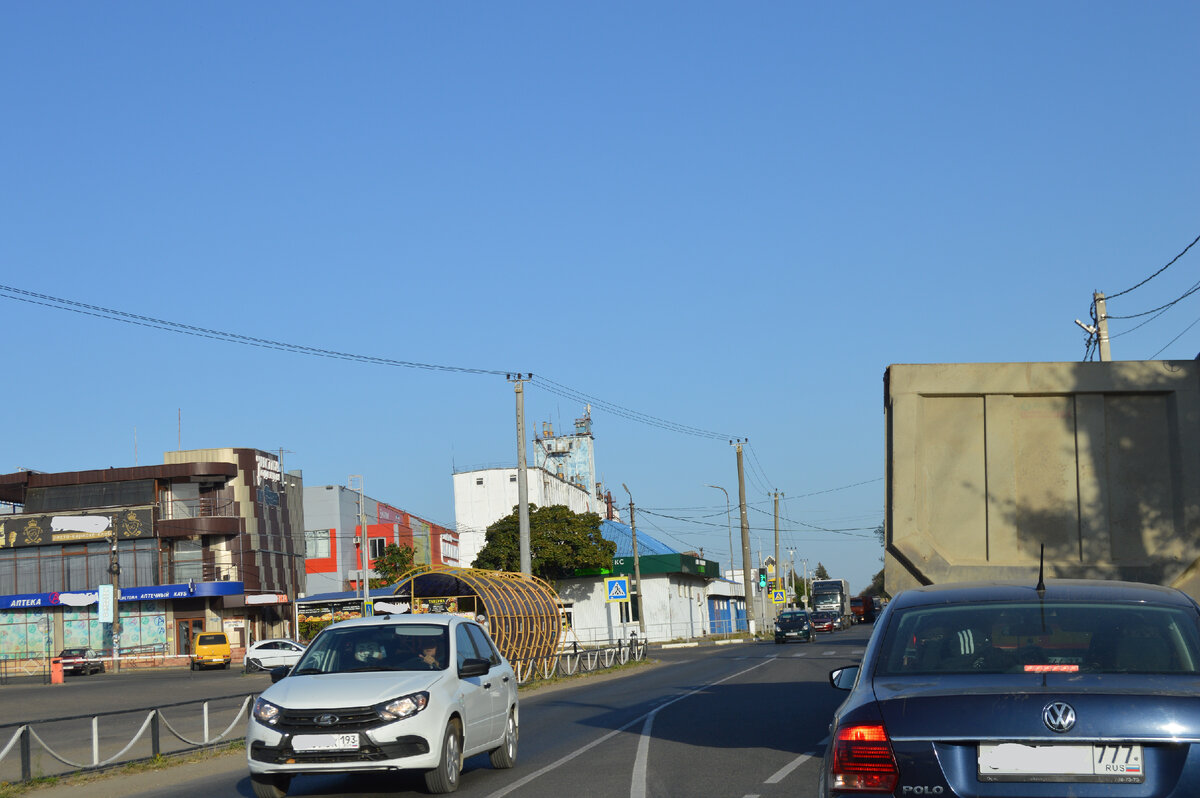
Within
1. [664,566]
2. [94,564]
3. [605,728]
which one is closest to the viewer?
[605,728]

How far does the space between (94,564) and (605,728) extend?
58664mm

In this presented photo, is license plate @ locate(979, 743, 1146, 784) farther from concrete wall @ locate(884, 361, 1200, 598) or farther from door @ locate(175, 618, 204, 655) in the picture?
door @ locate(175, 618, 204, 655)

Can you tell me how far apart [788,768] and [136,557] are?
6290cm

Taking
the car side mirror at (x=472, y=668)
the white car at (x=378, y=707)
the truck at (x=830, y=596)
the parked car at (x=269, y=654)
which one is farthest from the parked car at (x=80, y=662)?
the car side mirror at (x=472, y=668)

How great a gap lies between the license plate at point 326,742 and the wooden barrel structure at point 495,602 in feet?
54.5

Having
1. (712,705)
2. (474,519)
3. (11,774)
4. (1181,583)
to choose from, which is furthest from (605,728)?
(474,519)

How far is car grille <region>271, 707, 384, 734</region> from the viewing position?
10375 mm

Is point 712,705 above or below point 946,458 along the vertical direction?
below

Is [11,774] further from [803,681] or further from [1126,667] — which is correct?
[803,681]

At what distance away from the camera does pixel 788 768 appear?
11.8 metres

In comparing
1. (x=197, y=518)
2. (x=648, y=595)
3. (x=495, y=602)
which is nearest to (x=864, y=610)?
(x=648, y=595)

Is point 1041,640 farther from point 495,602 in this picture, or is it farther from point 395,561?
point 395,561

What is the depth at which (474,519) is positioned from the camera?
94.1 metres

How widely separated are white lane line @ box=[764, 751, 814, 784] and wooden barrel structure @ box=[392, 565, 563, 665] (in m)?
14.9
